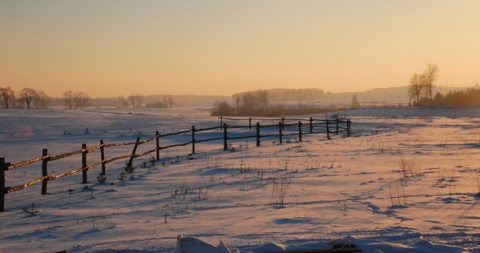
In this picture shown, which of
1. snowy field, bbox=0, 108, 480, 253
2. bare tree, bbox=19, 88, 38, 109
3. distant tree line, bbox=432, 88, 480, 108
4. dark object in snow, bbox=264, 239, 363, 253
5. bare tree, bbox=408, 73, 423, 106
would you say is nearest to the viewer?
dark object in snow, bbox=264, 239, 363, 253

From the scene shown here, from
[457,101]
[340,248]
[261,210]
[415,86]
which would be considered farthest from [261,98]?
[340,248]

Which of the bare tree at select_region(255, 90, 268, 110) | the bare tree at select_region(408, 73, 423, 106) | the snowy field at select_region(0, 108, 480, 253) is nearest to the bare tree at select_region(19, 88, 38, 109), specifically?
the bare tree at select_region(255, 90, 268, 110)

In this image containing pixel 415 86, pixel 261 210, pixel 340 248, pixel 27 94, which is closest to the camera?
pixel 340 248

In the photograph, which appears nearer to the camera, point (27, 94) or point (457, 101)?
point (457, 101)

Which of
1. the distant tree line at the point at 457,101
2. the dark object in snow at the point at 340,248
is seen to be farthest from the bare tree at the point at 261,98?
the dark object in snow at the point at 340,248

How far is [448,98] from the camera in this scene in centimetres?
9469

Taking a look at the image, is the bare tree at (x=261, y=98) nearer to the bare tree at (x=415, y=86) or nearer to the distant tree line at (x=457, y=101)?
the bare tree at (x=415, y=86)

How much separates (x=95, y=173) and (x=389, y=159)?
35.8 feet

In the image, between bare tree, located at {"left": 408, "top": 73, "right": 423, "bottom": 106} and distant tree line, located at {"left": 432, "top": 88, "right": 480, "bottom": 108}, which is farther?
bare tree, located at {"left": 408, "top": 73, "right": 423, "bottom": 106}

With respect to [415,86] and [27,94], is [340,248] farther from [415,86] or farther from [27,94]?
[27,94]

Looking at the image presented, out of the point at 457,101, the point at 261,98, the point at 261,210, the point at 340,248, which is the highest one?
the point at 261,98

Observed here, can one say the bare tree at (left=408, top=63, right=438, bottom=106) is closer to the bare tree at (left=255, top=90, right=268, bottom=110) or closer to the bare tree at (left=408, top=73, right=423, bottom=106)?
the bare tree at (left=408, top=73, right=423, bottom=106)

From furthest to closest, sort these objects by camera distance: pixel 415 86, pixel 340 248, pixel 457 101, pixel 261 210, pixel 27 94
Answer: pixel 27 94, pixel 415 86, pixel 457 101, pixel 261 210, pixel 340 248

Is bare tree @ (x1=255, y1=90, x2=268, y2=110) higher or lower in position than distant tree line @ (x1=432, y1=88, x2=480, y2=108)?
higher
